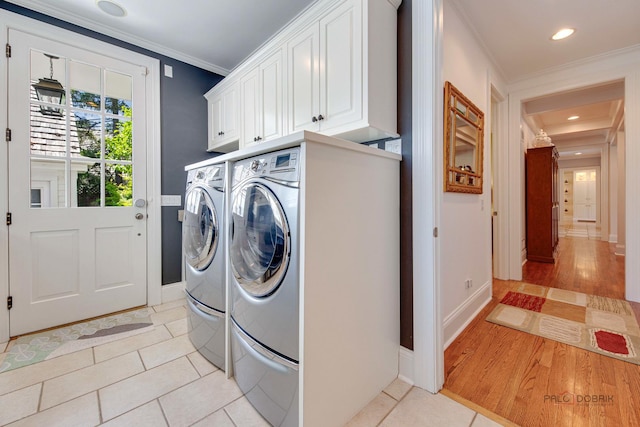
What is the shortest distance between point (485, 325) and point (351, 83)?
2193 mm

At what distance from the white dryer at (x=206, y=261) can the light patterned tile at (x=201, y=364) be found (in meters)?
0.03

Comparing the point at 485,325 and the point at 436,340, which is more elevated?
the point at 436,340

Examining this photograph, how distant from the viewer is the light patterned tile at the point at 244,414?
1261 mm

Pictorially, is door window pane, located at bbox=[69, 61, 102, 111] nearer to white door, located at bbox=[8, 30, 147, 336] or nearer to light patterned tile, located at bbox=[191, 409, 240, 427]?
white door, located at bbox=[8, 30, 147, 336]

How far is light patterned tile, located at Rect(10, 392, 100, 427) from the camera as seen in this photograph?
4.11 feet

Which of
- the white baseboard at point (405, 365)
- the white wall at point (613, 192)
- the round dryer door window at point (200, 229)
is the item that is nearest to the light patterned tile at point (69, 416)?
the round dryer door window at point (200, 229)

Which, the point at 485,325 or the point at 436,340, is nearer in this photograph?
the point at 436,340

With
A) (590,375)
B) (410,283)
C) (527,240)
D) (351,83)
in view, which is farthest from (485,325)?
(527,240)

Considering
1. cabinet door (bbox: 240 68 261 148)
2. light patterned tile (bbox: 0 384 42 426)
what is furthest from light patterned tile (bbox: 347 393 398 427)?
cabinet door (bbox: 240 68 261 148)

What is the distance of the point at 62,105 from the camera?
7.36 feet

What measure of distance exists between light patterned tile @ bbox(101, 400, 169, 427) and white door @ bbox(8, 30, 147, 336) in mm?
1530

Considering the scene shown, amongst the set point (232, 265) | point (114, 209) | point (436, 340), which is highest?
point (114, 209)

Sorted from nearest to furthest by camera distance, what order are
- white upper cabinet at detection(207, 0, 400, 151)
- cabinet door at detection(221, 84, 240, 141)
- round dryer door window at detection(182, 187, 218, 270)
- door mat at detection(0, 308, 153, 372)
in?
white upper cabinet at detection(207, 0, 400, 151) → round dryer door window at detection(182, 187, 218, 270) → door mat at detection(0, 308, 153, 372) → cabinet door at detection(221, 84, 240, 141)

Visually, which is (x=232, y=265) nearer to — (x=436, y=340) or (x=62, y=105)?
(x=436, y=340)
